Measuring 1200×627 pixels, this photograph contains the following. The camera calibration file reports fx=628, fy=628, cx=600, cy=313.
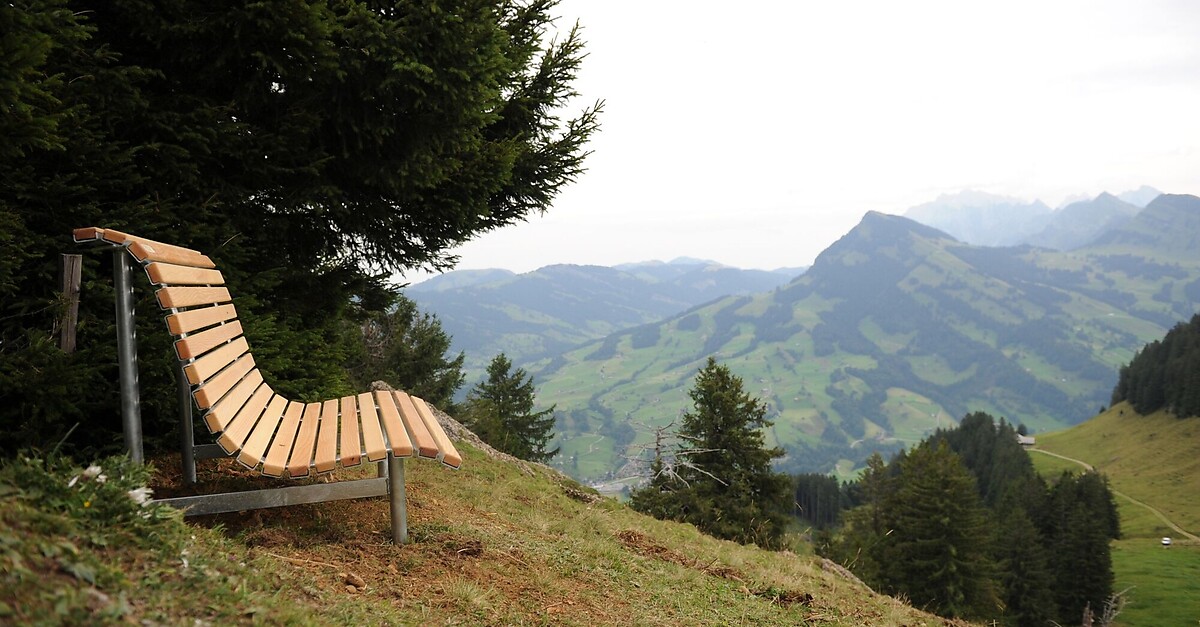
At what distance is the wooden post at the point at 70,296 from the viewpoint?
3779 mm

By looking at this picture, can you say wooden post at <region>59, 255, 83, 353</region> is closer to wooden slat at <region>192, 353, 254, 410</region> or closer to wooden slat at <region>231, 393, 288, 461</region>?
wooden slat at <region>192, 353, 254, 410</region>

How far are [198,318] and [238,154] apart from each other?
2379mm

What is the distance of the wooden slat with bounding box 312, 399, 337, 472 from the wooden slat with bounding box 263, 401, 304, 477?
16 centimetres

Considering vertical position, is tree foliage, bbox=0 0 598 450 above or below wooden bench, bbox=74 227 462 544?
above

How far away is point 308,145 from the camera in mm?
6129

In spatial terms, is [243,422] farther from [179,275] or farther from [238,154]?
[238,154]

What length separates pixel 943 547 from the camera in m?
32.3

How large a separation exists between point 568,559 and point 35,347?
377 cm

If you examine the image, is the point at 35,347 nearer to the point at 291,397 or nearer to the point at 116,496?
the point at 116,496

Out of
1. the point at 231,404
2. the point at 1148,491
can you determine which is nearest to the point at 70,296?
the point at 231,404

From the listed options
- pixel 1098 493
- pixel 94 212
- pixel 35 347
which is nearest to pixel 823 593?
pixel 35 347

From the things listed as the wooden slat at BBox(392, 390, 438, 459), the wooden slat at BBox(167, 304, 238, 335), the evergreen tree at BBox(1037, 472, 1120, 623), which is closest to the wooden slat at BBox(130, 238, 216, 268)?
the wooden slat at BBox(167, 304, 238, 335)

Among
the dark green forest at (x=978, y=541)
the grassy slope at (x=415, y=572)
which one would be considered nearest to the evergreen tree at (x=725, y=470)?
the dark green forest at (x=978, y=541)

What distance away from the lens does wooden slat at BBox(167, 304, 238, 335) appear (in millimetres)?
3429
